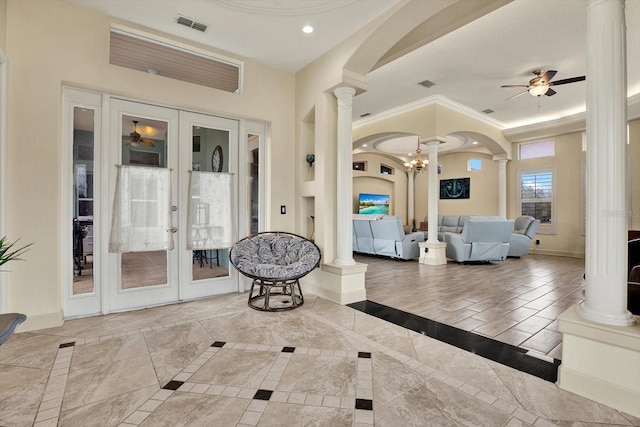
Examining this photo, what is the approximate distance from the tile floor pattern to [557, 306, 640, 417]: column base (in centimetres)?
7

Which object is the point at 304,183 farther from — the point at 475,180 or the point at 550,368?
the point at 475,180

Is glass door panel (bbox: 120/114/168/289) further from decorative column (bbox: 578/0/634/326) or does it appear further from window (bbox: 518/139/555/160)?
window (bbox: 518/139/555/160)

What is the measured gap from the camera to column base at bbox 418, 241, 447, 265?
21.0 feet

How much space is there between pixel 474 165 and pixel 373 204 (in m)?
3.62

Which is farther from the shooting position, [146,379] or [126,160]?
[126,160]

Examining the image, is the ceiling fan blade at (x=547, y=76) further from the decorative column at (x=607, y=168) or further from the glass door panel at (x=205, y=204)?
the glass door panel at (x=205, y=204)

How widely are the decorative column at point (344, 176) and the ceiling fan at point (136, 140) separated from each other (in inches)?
86.2

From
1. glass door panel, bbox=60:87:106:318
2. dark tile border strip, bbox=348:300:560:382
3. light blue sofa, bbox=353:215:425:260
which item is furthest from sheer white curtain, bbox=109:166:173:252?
light blue sofa, bbox=353:215:425:260

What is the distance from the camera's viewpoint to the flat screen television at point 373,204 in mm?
11211

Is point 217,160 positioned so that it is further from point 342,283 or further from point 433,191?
point 433,191

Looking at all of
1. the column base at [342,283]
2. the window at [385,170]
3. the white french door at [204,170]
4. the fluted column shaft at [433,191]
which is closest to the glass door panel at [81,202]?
the white french door at [204,170]

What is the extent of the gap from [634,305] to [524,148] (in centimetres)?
812

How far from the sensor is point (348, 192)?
3.87 meters

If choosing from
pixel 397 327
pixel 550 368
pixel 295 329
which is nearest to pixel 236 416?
pixel 295 329
